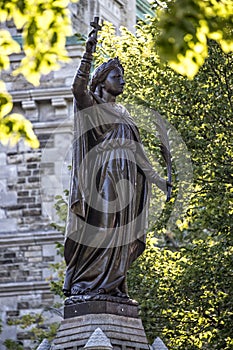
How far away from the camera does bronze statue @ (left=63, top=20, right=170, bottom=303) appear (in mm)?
10977

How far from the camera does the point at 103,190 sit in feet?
36.6

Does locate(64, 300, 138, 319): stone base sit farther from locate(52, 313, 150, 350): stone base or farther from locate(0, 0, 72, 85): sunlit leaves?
locate(0, 0, 72, 85): sunlit leaves

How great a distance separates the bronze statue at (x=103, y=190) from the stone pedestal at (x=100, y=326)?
0.34 feet

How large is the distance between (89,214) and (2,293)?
13.3 m

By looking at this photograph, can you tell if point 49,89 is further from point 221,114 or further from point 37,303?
point 221,114

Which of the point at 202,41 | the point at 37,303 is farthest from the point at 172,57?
the point at 37,303

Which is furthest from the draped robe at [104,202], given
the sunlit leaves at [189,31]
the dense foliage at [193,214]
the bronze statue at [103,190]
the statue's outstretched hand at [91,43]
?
the dense foliage at [193,214]

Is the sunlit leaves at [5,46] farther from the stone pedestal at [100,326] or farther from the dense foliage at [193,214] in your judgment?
Answer: the dense foliage at [193,214]

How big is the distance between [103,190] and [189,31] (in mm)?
3474

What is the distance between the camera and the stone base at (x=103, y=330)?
416 inches

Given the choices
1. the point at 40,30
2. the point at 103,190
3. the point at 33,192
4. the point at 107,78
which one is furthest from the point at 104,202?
the point at 33,192

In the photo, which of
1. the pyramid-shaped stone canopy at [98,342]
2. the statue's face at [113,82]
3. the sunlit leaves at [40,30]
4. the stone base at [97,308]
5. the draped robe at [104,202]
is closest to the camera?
the sunlit leaves at [40,30]

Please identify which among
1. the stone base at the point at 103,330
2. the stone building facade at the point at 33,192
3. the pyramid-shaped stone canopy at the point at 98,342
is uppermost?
the pyramid-shaped stone canopy at the point at 98,342

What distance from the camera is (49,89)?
24.8 metres
